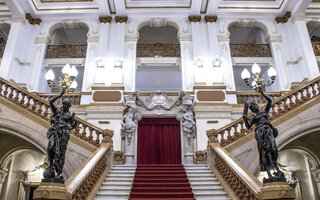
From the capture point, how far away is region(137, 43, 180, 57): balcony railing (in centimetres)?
1140

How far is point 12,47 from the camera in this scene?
1052 centimetres

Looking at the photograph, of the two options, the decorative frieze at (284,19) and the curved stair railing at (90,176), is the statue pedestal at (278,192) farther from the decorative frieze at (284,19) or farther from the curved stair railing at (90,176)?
the decorative frieze at (284,19)

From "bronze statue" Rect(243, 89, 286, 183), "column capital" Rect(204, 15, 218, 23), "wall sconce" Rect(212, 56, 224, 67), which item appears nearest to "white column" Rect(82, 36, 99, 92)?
"wall sconce" Rect(212, 56, 224, 67)

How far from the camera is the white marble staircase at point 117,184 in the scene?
15.3 feet

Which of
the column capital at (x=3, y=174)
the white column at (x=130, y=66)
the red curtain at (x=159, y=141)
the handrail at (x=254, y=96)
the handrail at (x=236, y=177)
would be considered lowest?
the handrail at (x=236, y=177)

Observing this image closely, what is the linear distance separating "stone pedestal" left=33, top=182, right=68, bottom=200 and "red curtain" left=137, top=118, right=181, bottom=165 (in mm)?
5934

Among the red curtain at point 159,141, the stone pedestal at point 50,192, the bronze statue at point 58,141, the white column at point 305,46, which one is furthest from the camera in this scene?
the white column at point 305,46

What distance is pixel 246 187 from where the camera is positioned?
3980 millimetres

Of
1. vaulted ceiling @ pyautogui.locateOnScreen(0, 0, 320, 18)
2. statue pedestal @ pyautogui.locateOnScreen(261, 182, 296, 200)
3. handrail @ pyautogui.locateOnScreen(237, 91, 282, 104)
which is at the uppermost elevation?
vaulted ceiling @ pyautogui.locateOnScreen(0, 0, 320, 18)

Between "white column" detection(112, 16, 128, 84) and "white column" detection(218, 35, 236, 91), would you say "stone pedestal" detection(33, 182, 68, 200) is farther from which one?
"white column" detection(218, 35, 236, 91)

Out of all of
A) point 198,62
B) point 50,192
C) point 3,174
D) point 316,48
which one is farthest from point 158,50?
point 50,192

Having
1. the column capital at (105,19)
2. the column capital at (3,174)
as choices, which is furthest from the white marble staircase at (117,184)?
the column capital at (105,19)

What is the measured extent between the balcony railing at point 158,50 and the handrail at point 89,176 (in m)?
6.14

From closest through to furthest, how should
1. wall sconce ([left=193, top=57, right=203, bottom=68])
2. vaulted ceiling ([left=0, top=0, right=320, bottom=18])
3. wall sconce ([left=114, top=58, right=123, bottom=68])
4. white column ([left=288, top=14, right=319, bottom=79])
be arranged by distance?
1. white column ([left=288, top=14, right=319, bottom=79])
2. wall sconce ([left=114, top=58, right=123, bottom=68])
3. wall sconce ([left=193, top=57, right=203, bottom=68])
4. vaulted ceiling ([left=0, top=0, right=320, bottom=18])
